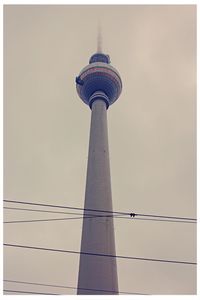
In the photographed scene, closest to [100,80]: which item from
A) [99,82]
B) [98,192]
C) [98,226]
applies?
[99,82]

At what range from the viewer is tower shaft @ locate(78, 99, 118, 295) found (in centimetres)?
4706

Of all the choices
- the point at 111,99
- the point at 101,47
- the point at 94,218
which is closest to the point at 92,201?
the point at 94,218

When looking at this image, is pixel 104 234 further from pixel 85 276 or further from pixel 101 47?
pixel 101 47

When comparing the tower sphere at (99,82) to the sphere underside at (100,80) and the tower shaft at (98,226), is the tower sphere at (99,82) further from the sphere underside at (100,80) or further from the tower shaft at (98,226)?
the tower shaft at (98,226)

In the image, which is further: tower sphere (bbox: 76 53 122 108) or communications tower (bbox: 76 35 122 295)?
tower sphere (bbox: 76 53 122 108)

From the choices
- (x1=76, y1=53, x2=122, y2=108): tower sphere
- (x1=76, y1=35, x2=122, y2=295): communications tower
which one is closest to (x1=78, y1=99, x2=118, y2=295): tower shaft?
(x1=76, y1=35, x2=122, y2=295): communications tower

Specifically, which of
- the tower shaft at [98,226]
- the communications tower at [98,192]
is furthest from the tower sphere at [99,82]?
the tower shaft at [98,226]

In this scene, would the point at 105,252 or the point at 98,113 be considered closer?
the point at 105,252

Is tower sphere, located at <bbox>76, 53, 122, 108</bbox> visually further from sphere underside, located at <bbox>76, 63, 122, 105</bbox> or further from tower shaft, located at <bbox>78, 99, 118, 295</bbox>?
tower shaft, located at <bbox>78, 99, 118, 295</bbox>

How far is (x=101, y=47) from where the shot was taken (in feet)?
291

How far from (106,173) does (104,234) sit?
11.4m

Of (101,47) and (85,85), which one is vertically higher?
(101,47)

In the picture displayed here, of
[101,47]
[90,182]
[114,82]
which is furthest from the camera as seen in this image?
[101,47]

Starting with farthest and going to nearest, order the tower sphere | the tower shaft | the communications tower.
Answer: the tower sphere
the communications tower
the tower shaft
